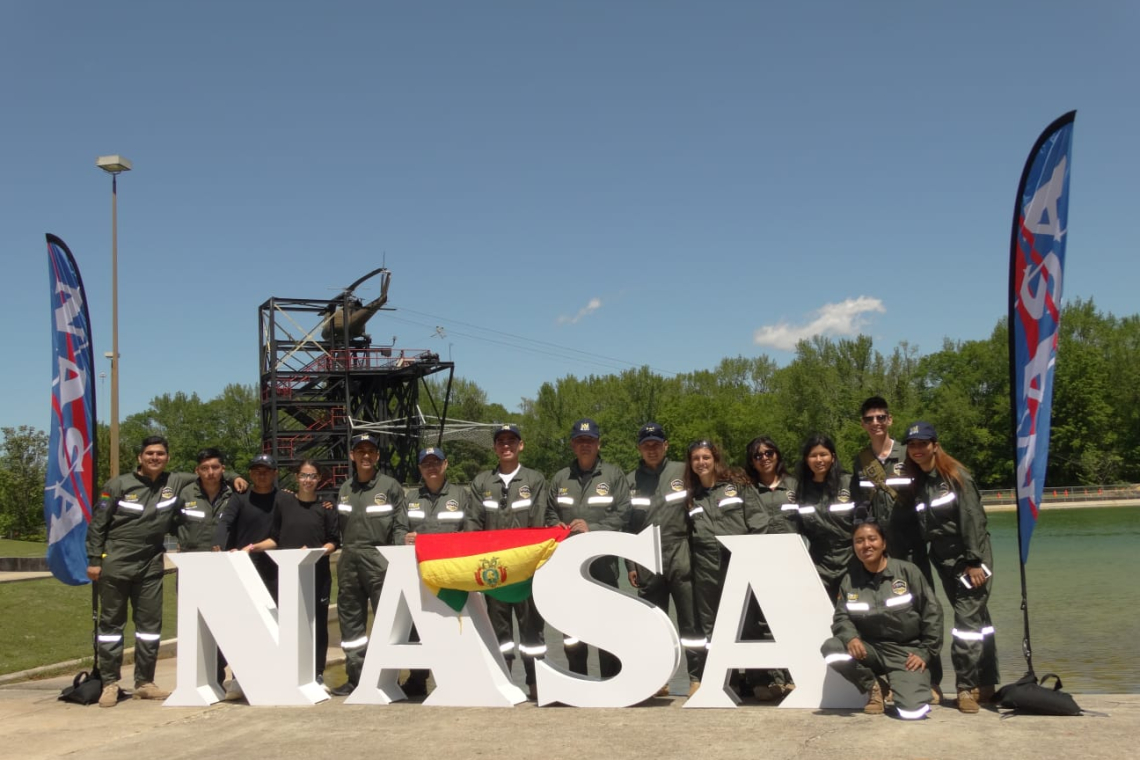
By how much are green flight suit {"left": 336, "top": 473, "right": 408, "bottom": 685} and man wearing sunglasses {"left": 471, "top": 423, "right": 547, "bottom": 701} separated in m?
0.71

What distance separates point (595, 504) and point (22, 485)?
36.5 meters

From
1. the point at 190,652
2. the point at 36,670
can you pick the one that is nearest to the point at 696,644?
the point at 190,652

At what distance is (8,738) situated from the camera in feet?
22.2

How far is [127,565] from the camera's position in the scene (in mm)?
8000

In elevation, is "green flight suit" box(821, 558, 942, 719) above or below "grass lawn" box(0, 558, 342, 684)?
above

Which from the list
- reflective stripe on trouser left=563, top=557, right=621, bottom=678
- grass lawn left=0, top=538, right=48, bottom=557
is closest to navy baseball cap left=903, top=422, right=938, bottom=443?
reflective stripe on trouser left=563, top=557, right=621, bottom=678

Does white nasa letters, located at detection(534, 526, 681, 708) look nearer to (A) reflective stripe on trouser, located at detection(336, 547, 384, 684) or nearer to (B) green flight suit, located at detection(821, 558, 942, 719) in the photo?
(B) green flight suit, located at detection(821, 558, 942, 719)

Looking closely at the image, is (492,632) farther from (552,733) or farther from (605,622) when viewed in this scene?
(552,733)

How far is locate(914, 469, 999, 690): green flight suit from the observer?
20.7 feet

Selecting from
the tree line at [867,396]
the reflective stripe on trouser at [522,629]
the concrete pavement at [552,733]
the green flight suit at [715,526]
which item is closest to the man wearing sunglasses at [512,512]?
the reflective stripe on trouser at [522,629]

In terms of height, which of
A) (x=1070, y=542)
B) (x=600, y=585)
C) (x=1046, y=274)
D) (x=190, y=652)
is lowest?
(x=1070, y=542)

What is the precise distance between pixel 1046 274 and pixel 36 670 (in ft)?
32.6

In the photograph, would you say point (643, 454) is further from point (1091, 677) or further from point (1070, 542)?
point (1070, 542)

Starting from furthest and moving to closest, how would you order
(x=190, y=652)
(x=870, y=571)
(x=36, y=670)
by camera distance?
(x=36, y=670)
(x=190, y=652)
(x=870, y=571)
